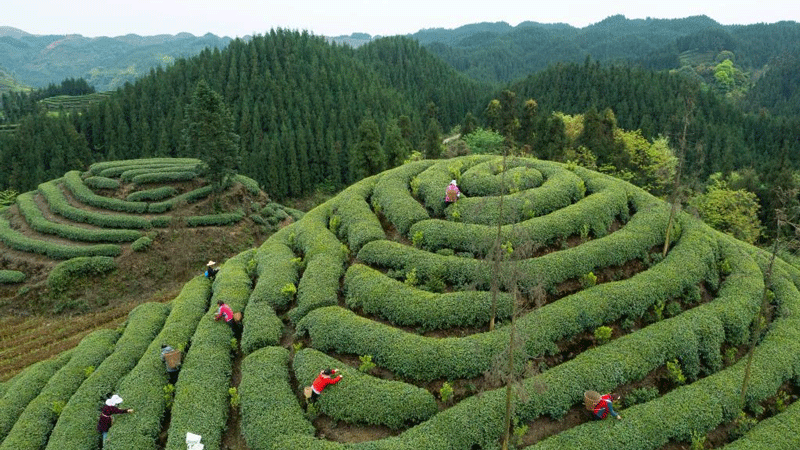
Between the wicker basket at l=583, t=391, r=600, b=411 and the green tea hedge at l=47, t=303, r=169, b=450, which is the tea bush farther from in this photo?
the wicker basket at l=583, t=391, r=600, b=411

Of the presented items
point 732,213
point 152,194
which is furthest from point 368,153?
point 732,213

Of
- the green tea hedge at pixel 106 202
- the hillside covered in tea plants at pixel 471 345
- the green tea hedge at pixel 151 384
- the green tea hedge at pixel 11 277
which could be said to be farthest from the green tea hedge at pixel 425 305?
the green tea hedge at pixel 106 202

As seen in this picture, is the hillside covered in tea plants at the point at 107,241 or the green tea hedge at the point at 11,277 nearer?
the hillside covered in tea plants at the point at 107,241

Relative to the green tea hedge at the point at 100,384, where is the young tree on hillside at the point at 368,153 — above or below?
above

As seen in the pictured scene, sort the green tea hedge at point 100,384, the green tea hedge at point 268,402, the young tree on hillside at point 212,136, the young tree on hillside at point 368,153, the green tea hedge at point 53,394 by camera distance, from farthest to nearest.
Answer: the young tree on hillside at point 368,153, the young tree on hillside at point 212,136, the green tea hedge at point 53,394, the green tea hedge at point 100,384, the green tea hedge at point 268,402

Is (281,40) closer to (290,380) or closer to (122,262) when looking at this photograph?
(122,262)

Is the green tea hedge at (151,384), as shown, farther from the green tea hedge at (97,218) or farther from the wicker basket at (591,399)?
the green tea hedge at (97,218)
